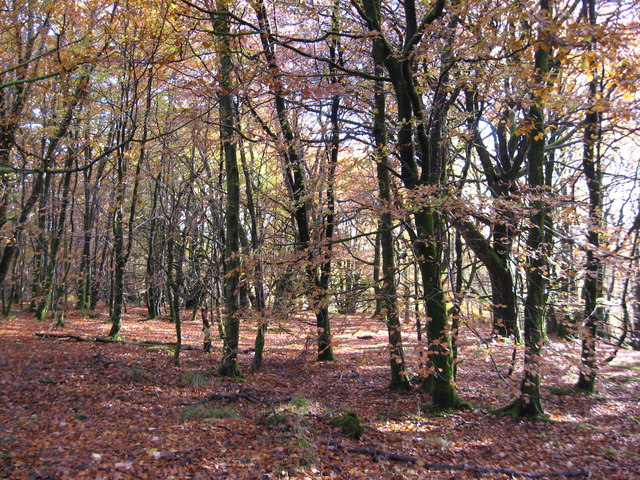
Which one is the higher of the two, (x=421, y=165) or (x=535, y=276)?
(x=421, y=165)

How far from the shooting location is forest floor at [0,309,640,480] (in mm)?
4965

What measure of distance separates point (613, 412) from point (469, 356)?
200 inches

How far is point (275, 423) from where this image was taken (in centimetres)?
625

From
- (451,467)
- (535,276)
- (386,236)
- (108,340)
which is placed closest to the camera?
(451,467)

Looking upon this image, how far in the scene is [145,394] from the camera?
25.5 feet

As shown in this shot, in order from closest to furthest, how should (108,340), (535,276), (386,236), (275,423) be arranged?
(275,423)
(535,276)
(386,236)
(108,340)

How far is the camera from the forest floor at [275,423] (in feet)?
16.3

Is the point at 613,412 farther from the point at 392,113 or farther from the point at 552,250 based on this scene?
the point at 392,113

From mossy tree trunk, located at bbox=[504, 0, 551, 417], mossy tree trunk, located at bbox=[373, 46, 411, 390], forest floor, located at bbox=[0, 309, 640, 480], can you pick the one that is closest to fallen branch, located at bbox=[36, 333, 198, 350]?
forest floor, located at bbox=[0, 309, 640, 480]

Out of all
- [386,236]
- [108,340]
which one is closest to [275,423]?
[386,236]

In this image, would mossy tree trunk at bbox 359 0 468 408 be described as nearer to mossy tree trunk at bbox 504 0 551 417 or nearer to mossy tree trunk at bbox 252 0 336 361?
mossy tree trunk at bbox 504 0 551 417

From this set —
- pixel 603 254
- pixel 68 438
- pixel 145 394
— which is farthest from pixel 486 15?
pixel 145 394

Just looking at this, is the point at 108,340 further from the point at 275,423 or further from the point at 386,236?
the point at 386,236

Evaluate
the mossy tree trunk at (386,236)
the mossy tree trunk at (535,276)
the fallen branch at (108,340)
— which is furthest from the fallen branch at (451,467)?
the fallen branch at (108,340)
